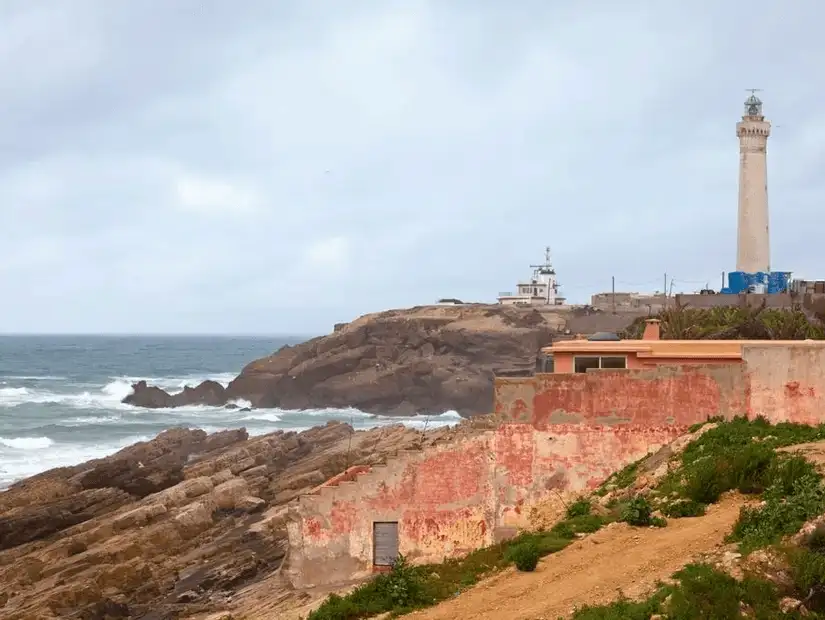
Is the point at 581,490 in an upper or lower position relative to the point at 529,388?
lower

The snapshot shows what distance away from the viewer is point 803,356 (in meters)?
19.4

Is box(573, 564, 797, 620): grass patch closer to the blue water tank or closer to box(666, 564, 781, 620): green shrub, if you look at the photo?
box(666, 564, 781, 620): green shrub

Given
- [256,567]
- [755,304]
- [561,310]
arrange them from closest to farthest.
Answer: [256,567] < [755,304] < [561,310]

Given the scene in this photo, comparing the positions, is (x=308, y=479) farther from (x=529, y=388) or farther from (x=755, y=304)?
(x=755, y=304)

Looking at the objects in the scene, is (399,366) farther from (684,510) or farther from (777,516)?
(777,516)

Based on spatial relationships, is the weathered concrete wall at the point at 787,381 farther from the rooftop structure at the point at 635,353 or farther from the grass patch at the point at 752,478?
the rooftop structure at the point at 635,353

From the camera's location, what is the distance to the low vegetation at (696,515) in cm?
1238

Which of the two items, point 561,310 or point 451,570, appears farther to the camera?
point 561,310

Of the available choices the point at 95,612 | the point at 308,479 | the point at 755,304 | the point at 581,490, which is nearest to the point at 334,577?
the point at 581,490

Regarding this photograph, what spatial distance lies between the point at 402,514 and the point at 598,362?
211 inches

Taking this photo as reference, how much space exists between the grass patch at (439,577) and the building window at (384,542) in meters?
1.52

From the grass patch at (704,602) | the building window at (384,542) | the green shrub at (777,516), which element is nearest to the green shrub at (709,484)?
the green shrub at (777,516)

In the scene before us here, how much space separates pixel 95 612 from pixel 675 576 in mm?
13584

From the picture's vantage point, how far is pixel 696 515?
1606 cm
